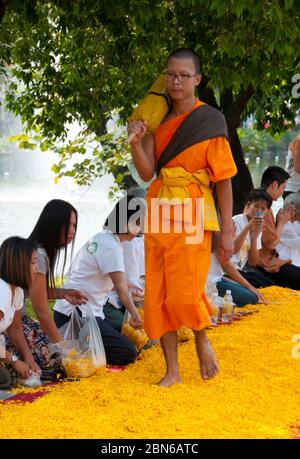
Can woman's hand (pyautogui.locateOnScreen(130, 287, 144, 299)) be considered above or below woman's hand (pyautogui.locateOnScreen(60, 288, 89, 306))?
below

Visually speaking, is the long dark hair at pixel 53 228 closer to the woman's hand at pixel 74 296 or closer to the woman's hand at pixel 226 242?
the woman's hand at pixel 74 296

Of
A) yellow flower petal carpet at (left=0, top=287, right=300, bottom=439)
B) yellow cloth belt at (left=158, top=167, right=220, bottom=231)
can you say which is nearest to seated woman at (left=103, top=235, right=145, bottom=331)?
yellow flower petal carpet at (left=0, top=287, right=300, bottom=439)

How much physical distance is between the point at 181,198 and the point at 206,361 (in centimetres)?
92

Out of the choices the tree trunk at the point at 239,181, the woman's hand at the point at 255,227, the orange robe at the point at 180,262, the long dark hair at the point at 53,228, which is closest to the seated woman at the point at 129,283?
the long dark hair at the point at 53,228

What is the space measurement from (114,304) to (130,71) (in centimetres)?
392

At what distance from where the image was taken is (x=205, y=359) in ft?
15.5

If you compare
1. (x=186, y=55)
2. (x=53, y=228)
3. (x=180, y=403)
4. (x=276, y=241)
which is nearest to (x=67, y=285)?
(x=53, y=228)

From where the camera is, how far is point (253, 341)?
5793 mm

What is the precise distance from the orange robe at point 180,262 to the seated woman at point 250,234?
279cm

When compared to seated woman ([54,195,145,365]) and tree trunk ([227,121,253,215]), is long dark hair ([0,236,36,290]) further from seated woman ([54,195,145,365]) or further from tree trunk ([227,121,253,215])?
tree trunk ([227,121,253,215])

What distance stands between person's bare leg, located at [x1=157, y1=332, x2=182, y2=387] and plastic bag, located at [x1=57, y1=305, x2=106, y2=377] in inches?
17.8

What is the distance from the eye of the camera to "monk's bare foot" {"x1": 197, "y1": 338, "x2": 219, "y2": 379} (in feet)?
15.5

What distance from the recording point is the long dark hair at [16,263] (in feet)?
15.0
